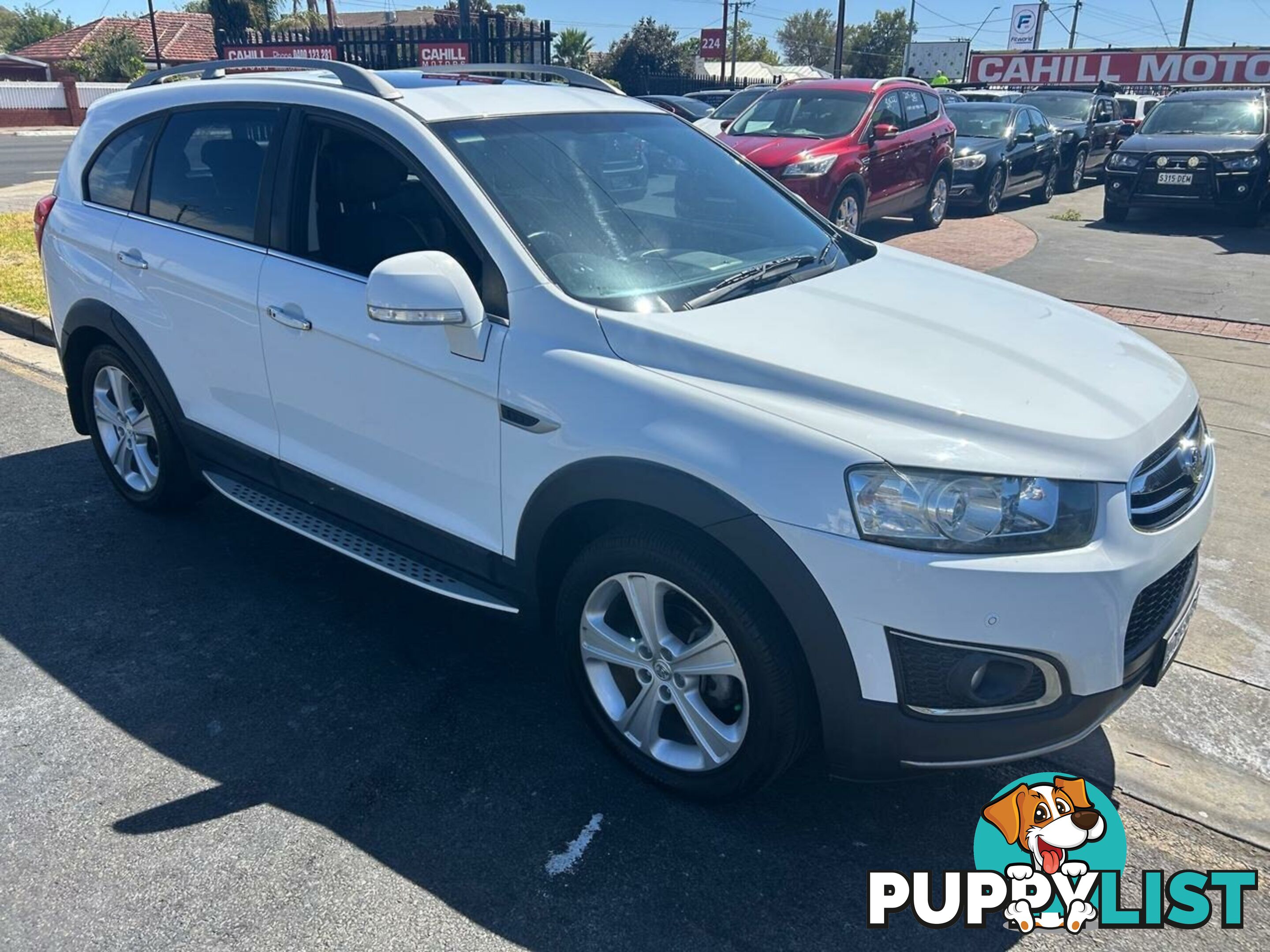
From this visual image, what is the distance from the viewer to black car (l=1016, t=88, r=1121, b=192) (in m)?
18.3

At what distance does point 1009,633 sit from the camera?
2383 millimetres

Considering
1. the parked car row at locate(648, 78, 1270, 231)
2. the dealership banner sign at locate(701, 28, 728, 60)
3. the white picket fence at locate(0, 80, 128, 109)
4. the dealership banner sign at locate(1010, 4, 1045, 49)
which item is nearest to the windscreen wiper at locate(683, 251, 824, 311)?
the parked car row at locate(648, 78, 1270, 231)

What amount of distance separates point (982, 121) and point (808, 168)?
666 centimetres

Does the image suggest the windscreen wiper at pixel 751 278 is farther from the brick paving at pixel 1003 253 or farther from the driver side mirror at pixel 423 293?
the brick paving at pixel 1003 253

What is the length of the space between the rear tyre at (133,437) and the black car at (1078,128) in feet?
Result: 53.8

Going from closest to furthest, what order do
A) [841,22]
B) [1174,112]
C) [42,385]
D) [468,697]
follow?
1. [468,697]
2. [42,385]
3. [1174,112]
4. [841,22]

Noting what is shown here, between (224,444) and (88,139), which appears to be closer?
(224,444)

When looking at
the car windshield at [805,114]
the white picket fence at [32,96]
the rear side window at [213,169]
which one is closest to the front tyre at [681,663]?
the rear side window at [213,169]

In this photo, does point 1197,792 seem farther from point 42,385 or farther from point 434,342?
point 42,385

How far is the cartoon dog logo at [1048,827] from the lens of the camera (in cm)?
273

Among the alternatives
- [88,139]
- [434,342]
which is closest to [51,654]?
[434,342]

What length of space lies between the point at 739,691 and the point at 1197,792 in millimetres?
1407

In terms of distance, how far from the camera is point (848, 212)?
37.1 feet

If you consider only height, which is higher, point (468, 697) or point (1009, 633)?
point (1009, 633)
